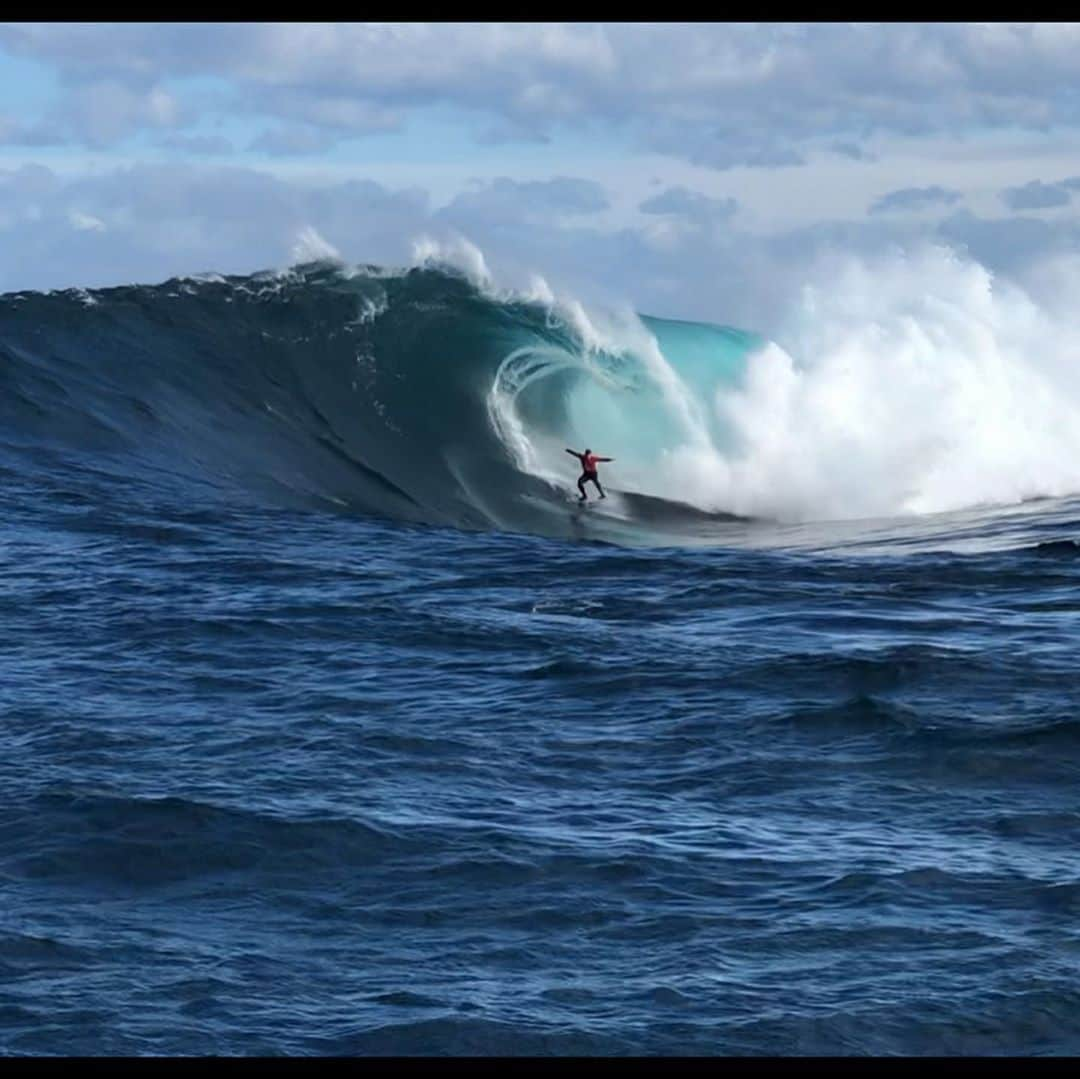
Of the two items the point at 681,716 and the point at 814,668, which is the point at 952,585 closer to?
the point at 814,668

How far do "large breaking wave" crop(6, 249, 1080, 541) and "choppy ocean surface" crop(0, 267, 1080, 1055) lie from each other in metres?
0.61

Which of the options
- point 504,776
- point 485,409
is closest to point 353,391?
point 485,409

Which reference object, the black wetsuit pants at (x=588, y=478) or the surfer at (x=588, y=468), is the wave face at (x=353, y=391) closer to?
the black wetsuit pants at (x=588, y=478)

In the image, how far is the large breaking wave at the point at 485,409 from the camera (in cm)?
3244

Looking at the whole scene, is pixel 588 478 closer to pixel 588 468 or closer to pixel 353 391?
pixel 588 468

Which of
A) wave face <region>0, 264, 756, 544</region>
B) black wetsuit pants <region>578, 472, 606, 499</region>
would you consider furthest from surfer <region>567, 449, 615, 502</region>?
wave face <region>0, 264, 756, 544</region>

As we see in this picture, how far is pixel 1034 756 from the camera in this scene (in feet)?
51.4

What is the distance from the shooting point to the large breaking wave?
106ft

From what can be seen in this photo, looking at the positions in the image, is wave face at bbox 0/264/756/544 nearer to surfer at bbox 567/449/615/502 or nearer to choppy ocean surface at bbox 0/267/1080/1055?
choppy ocean surface at bbox 0/267/1080/1055

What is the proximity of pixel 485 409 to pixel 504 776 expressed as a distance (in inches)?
865

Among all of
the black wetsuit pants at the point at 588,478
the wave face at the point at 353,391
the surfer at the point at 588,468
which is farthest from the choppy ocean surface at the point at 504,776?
the black wetsuit pants at the point at 588,478

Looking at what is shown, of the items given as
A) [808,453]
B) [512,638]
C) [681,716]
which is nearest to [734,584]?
[512,638]

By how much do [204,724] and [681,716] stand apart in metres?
4.06

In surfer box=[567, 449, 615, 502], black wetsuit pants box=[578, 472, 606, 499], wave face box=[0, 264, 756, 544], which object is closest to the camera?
wave face box=[0, 264, 756, 544]
